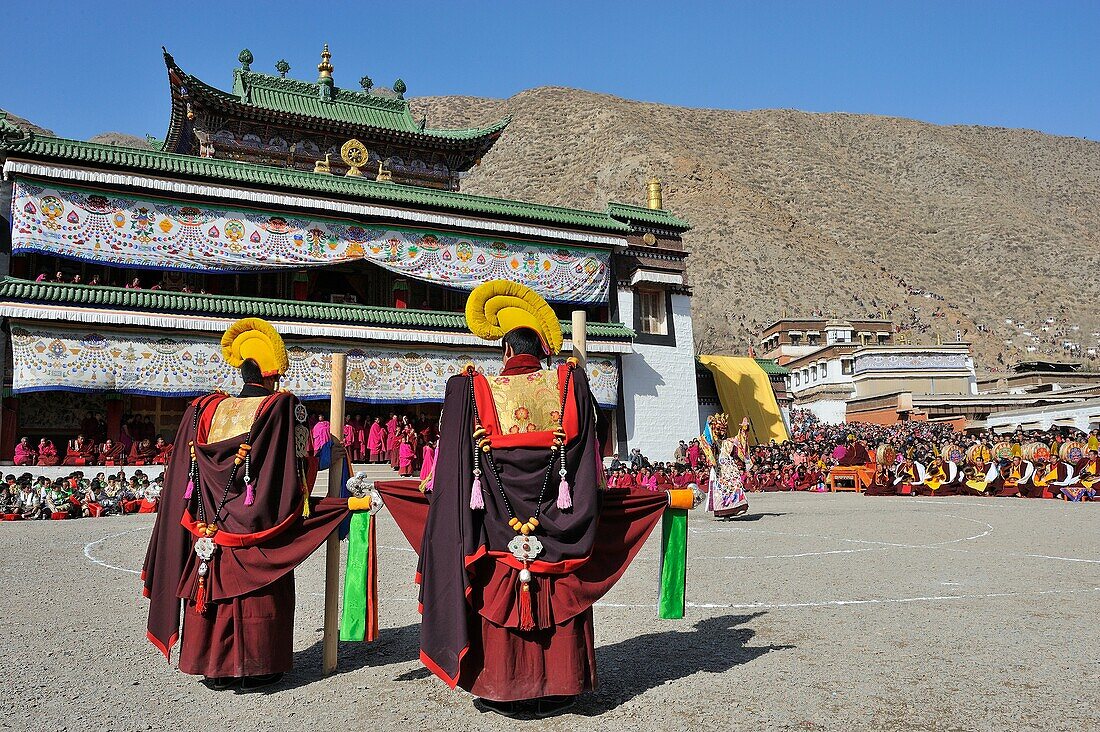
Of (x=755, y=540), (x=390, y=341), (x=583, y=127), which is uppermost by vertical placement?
(x=583, y=127)

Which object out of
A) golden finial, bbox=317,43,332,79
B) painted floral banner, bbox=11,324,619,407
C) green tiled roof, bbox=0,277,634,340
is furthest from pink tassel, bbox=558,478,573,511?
golden finial, bbox=317,43,332,79

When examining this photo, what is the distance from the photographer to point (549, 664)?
160 inches

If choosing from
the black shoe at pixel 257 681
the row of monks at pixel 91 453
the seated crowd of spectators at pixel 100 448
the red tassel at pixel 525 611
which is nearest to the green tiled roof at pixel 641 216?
the seated crowd of spectators at pixel 100 448

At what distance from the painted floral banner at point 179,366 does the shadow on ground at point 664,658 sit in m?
11.9

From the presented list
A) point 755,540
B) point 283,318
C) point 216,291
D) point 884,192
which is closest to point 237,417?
point 755,540

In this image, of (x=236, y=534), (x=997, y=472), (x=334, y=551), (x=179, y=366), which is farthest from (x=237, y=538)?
(x=997, y=472)

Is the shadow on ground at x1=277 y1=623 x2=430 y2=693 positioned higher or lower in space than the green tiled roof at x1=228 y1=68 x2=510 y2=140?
lower

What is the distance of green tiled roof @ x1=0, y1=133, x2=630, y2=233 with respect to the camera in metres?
20.3

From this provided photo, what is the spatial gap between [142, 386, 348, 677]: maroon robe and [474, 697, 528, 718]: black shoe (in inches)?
44.8

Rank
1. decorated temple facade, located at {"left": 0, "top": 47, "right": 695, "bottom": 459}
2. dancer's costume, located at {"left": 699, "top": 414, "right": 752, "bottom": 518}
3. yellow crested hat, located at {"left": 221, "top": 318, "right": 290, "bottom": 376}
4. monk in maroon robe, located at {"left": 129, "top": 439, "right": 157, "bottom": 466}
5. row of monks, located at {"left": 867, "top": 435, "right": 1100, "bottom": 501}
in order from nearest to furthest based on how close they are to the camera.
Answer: yellow crested hat, located at {"left": 221, "top": 318, "right": 290, "bottom": 376}, dancer's costume, located at {"left": 699, "top": 414, "right": 752, "bottom": 518}, row of monks, located at {"left": 867, "top": 435, "right": 1100, "bottom": 501}, monk in maroon robe, located at {"left": 129, "top": 439, "right": 157, "bottom": 466}, decorated temple facade, located at {"left": 0, "top": 47, "right": 695, "bottom": 459}

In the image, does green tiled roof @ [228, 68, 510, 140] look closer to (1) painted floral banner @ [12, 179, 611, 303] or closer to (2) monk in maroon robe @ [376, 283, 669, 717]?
(1) painted floral banner @ [12, 179, 611, 303]

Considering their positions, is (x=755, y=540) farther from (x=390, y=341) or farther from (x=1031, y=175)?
(x=1031, y=175)

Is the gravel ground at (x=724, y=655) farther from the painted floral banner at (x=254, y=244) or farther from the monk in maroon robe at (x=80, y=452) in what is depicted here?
the painted floral banner at (x=254, y=244)

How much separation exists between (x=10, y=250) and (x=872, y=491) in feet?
74.1
